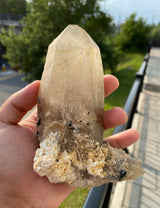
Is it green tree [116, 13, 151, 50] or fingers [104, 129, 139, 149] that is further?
green tree [116, 13, 151, 50]

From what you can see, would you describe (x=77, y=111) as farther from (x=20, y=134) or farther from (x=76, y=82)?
(x=20, y=134)

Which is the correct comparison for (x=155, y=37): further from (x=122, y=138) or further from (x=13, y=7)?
(x=122, y=138)

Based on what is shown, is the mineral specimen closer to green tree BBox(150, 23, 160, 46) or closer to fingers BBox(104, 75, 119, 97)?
fingers BBox(104, 75, 119, 97)

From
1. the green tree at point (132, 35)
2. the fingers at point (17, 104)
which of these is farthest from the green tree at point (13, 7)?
the fingers at point (17, 104)

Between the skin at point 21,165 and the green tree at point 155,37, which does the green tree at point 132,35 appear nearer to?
the green tree at point 155,37

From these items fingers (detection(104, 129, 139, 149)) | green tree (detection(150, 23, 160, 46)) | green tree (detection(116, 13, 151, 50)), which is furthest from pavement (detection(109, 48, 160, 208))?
green tree (detection(150, 23, 160, 46))

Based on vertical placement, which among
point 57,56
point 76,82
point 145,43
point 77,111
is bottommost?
point 145,43

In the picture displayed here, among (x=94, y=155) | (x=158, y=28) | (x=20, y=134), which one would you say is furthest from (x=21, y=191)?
(x=158, y=28)
